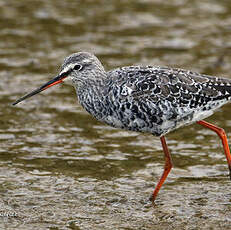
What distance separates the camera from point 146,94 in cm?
994

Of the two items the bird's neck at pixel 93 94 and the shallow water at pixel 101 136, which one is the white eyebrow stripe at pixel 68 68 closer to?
the bird's neck at pixel 93 94

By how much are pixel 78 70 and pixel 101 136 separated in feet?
8.61

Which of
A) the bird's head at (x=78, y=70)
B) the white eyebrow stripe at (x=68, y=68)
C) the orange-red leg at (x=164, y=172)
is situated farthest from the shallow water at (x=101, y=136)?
the white eyebrow stripe at (x=68, y=68)

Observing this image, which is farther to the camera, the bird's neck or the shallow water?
the bird's neck

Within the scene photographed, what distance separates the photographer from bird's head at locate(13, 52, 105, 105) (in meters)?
10.2

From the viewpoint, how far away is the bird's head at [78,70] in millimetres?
10227

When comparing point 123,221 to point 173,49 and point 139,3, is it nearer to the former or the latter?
point 173,49

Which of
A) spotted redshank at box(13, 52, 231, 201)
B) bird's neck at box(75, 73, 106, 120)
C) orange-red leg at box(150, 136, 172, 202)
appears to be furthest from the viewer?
orange-red leg at box(150, 136, 172, 202)

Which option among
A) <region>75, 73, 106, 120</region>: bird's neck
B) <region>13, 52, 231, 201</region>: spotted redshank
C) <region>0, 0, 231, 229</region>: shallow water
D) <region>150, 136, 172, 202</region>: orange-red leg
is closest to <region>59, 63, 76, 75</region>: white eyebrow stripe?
<region>13, 52, 231, 201</region>: spotted redshank

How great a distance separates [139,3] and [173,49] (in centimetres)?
311

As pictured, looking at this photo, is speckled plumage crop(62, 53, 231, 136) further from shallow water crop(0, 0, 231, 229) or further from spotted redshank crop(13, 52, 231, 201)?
shallow water crop(0, 0, 231, 229)

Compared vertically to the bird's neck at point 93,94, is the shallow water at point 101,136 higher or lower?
lower

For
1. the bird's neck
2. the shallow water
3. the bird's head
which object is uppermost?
the bird's head

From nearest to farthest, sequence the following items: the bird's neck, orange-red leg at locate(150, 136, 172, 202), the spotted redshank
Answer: the spotted redshank
the bird's neck
orange-red leg at locate(150, 136, 172, 202)
